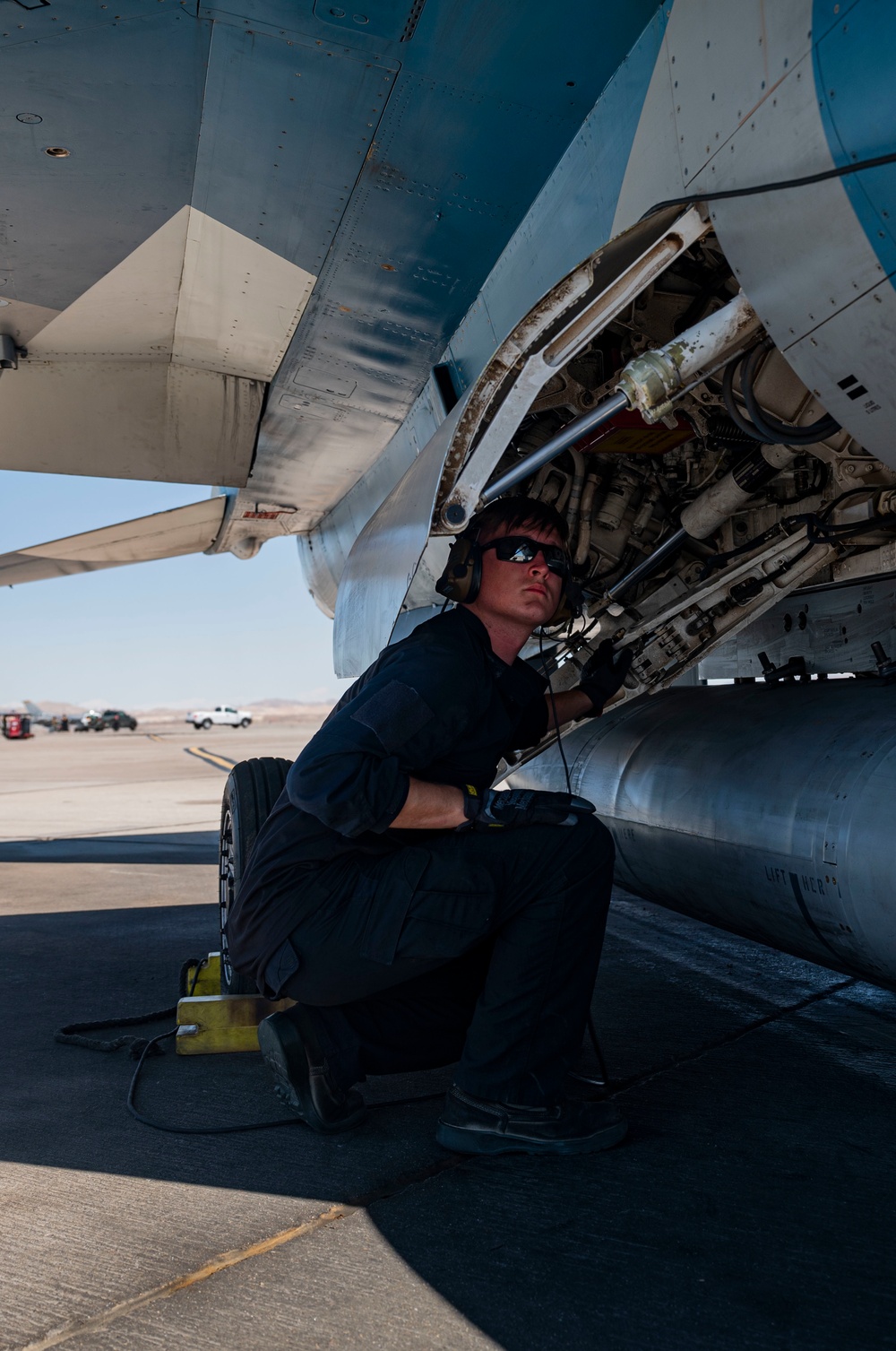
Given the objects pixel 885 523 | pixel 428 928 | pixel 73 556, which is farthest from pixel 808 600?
pixel 73 556

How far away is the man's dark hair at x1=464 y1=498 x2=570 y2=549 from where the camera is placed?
2588 millimetres

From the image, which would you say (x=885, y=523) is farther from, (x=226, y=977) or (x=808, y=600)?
(x=226, y=977)

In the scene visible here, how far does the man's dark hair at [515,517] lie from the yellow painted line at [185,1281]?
1606mm

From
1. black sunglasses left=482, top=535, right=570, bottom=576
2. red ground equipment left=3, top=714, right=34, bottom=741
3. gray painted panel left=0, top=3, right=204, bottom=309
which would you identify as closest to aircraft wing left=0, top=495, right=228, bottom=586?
gray painted panel left=0, top=3, right=204, bottom=309

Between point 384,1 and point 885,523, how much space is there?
1.94 meters

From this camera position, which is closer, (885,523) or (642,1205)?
(642,1205)

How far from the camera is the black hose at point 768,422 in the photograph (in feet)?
7.94

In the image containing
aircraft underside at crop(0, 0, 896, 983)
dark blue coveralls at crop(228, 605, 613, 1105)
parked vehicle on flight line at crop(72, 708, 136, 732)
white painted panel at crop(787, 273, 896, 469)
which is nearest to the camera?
white painted panel at crop(787, 273, 896, 469)

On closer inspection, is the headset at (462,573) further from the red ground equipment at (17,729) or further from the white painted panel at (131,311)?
→ the red ground equipment at (17,729)

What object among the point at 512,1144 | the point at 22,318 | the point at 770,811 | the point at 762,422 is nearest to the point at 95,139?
the point at 22,318

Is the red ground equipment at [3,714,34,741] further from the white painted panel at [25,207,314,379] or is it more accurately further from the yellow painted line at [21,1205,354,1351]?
the yellow painted line at [21,1205,354,1351]

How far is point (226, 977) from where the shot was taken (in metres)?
3.13

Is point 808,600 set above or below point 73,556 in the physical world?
below

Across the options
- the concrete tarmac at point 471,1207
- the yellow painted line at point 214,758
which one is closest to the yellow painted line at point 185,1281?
the concrete tarmac at point 471,1207
